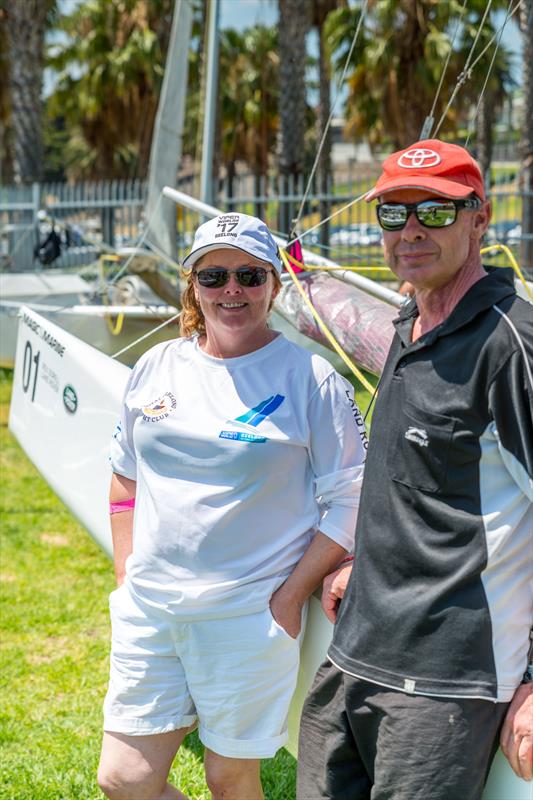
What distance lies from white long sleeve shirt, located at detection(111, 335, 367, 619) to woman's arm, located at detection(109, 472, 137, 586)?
0.68 feet

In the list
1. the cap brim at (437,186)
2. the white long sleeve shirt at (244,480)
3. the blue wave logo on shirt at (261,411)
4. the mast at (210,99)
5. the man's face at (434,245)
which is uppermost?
the mast at (210,99)

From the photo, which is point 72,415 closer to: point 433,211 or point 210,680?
point 210,680

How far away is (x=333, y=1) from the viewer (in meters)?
20.8

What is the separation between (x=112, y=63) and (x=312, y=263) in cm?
2043

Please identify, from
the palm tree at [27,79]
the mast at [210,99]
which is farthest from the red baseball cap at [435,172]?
the palm tree at [27,79]

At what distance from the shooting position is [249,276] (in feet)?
6.79

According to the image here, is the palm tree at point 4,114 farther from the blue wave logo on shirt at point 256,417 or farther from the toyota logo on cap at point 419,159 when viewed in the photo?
the toyota logo on cap at point 419,159

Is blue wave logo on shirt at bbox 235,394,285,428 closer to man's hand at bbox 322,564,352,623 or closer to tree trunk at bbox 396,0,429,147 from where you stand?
man's hand at bbox 322,564,352,623

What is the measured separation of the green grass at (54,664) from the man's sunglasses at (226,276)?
5.34ft

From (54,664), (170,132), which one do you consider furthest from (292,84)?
(54,664)

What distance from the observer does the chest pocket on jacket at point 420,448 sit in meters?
1.51

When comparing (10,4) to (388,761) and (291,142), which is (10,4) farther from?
(388,761)

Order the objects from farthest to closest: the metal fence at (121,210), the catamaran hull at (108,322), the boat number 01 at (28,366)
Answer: the metal fence at (121,210), the catamaran hull at (108,322), the boat number 01 at (28,366)

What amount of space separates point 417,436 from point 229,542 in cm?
56
